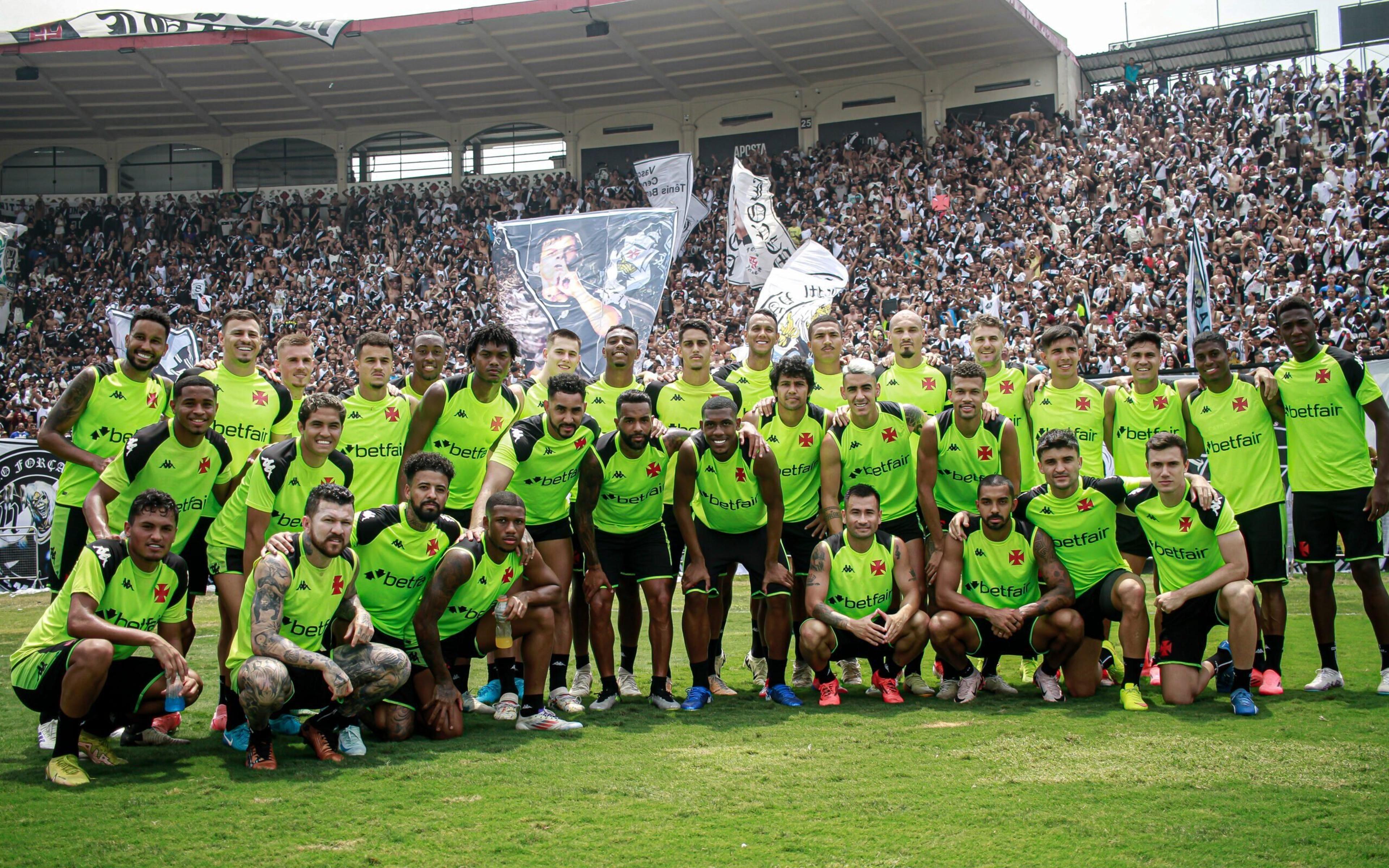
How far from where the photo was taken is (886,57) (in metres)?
30.3

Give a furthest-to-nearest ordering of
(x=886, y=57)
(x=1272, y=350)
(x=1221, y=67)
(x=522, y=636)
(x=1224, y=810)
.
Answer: (x=886, y=57) < (x=1221, y=67) < (x=1272, y=350) < (x=522, y=636) < (x=1224, y=810)

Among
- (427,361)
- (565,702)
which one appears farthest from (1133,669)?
(427,361)

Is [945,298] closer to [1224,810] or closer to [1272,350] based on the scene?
[1272,350]

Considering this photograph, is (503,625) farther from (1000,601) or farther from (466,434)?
(1000,601)

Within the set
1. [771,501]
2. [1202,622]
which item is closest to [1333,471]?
[1202,622]

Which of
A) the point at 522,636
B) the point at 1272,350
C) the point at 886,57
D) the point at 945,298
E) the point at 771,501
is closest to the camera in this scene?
the point at 522,636

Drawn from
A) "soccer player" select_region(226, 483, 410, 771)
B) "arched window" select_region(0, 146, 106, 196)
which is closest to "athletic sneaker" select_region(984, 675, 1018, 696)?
"soccer player" select_region(226, 483, 410, 771)

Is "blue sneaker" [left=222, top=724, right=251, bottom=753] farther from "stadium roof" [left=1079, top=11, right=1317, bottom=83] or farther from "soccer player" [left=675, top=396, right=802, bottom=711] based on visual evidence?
"stadium roof" [left=1079, top=11, right=1317, bottom=83]

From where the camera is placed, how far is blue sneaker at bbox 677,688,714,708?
687 cm

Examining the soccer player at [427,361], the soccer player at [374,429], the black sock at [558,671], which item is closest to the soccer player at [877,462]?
the black sock at [558,671]

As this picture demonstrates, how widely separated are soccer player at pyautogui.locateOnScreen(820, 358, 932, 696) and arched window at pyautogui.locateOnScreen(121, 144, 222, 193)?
113 ft

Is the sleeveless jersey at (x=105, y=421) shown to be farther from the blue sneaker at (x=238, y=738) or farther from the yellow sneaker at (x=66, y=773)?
the yellow sneaker at (x=66, y=773)

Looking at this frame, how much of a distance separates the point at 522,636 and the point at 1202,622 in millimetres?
4117

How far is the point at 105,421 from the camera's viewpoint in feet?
23.5
